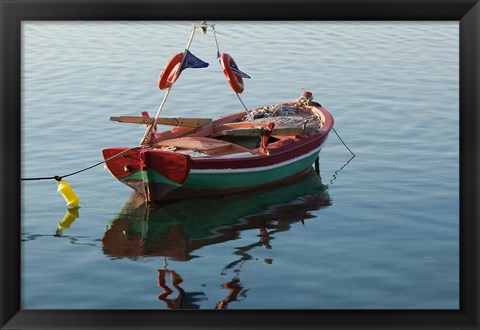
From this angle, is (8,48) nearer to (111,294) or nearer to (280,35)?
(111,294)

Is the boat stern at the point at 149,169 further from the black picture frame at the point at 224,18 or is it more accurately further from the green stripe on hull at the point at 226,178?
the black picture frame at the point at 224,18

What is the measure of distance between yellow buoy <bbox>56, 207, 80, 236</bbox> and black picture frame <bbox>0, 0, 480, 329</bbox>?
7100mm

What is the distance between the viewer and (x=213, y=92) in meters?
23.9

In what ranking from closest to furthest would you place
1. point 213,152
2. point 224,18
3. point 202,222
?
point 224,18 < point 202,222 < point 213,152

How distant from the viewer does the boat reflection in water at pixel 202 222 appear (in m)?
13.0

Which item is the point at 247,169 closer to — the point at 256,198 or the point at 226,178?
the point at 226,178

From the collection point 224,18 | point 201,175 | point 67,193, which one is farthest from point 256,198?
point 224,18

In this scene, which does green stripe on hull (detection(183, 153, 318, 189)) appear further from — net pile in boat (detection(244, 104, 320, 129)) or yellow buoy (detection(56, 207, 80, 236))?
yellow buoy (detection(56, 207, 80, 236))

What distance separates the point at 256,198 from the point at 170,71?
241 centimetres

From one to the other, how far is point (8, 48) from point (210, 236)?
24.0 ft

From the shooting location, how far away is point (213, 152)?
15406 millimetres

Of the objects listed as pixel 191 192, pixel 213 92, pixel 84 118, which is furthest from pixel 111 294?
pixel 213 92

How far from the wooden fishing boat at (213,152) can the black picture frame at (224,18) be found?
7.66 m

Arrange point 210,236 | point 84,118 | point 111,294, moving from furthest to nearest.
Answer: point 84,118 → point 210,236 → point 111,294
